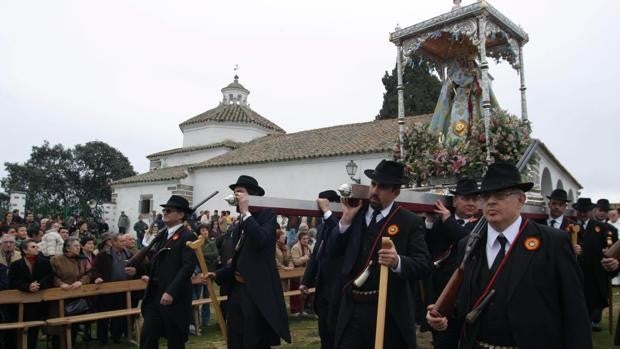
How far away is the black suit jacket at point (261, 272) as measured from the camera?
5.09 m

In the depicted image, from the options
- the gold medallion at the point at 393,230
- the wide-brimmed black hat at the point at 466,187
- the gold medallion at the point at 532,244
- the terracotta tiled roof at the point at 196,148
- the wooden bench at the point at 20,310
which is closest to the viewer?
the gold medallion at the point at 532,244

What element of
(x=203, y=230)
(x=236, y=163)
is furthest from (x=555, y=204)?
(x=236, y=163)

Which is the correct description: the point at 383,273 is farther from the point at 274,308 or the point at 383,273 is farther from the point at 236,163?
the point at 236,163

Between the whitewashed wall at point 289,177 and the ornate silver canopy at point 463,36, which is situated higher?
the ornate silver canopy at point 463,36

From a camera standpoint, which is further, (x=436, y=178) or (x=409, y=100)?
(x=409, y=100)

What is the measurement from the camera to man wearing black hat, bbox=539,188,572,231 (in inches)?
263

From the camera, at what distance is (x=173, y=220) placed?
582 centimetres

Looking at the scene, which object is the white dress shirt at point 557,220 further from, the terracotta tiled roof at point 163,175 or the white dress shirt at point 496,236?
the terracotta tiled roof at point 163,175

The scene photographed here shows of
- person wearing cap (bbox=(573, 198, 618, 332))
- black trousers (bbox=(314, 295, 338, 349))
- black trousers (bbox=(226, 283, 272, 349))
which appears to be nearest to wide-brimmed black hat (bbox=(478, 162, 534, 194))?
black trousers (bbox=(226, 283, 272, 349))

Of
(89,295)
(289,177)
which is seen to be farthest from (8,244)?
(289,177)

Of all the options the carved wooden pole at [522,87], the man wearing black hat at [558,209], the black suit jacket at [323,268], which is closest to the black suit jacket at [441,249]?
the black suit jacket at [323,268]

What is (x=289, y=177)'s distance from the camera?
23312 millimetres

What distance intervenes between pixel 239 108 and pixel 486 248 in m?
32.1

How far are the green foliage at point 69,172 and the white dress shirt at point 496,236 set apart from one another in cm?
5090
